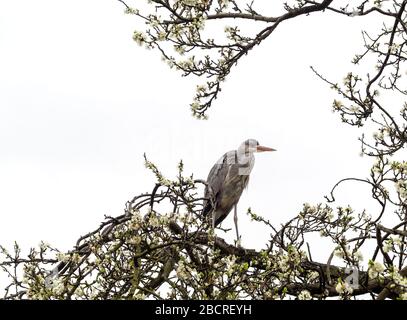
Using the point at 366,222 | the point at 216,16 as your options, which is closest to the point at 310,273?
the point at 366,222

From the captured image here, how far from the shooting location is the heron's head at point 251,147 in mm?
7609

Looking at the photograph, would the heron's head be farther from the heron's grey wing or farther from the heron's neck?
the heron's grey wing

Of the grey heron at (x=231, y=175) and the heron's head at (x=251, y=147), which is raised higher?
the heron's head at (x=251, y=147)

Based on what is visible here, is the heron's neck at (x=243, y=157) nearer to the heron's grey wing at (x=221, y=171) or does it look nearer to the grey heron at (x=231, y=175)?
the grey heron at (x=231, y=175)

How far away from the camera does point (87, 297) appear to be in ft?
13.2

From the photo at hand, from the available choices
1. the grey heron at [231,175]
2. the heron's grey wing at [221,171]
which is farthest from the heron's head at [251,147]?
the heron's grey wing at [221,171]

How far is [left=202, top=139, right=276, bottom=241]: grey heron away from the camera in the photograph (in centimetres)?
770

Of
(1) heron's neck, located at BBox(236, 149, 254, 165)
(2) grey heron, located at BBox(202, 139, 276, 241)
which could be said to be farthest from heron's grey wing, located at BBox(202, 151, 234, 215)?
(1) heron's neck, located at BBox(236, 149, 254, 165)

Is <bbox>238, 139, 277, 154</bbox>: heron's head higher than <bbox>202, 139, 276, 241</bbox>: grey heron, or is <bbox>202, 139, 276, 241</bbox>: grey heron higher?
<bbox>238, 139, 277, 154</bbox>: heron's head

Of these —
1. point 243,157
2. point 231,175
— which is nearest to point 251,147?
point 243,157

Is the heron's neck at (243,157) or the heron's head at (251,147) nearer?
the heron's head at (251,147)

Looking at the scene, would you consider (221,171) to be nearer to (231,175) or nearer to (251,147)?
(231,175)

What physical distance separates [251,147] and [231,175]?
0.36 m

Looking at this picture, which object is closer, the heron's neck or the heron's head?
the heron's head
